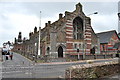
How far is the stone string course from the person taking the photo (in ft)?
33.1

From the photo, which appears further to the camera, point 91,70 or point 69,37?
point 69,37

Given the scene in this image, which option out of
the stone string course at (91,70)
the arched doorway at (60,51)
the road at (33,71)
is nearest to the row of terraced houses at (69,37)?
the arched doorway at (60,51)

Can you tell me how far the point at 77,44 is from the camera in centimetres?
4484

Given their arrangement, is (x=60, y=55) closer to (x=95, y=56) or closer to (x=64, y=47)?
(x=64, y=47)

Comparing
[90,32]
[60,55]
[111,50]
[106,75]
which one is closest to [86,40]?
[90,32]

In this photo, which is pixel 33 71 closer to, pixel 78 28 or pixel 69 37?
pixel 69 37

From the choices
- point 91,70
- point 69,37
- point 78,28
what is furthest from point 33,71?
point 78,28

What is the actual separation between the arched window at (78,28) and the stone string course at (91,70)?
32.6 m

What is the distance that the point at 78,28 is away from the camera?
4678cm

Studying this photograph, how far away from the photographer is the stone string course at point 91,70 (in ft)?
33.1

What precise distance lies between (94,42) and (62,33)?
40.5ft

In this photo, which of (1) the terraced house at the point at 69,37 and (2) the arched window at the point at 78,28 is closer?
(1) the terraced house at the point at 69,37

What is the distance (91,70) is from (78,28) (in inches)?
1435

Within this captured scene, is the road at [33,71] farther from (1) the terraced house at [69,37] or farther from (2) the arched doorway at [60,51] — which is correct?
(2) the arched doorway at [60,51]
